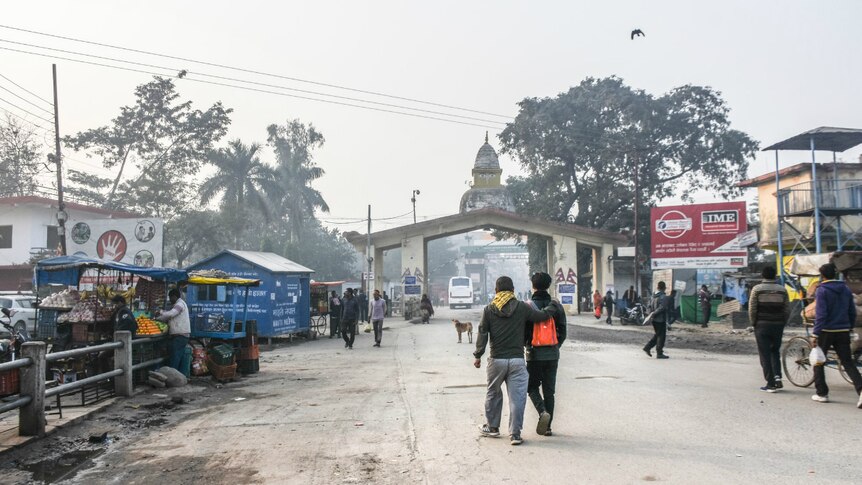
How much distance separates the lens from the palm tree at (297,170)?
5728 centimetres

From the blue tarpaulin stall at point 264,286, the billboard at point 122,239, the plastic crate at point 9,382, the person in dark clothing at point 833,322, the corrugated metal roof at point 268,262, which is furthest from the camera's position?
the billboard at point 122,239

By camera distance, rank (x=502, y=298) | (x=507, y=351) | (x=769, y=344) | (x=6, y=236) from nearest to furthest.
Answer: (x=507, y=351), (x=502, y=298), (x=769, y=344), (x=6, y=236)

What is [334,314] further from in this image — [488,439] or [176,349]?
[488,439]

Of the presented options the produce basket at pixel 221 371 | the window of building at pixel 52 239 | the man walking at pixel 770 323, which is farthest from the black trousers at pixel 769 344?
the window of building at pixel 52 239

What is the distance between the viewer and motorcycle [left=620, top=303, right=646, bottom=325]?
29938 millimetres

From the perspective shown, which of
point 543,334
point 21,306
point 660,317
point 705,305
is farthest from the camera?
point 705,305

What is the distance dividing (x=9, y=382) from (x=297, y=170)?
171ft

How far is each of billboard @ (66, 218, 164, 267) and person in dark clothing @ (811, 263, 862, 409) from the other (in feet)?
71.0

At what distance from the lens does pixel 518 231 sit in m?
41.0

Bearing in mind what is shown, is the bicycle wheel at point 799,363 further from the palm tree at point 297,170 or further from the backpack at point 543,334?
the palm tree at point 297,170

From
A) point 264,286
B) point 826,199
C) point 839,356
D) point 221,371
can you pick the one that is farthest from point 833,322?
point 826,199

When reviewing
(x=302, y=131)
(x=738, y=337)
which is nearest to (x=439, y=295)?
(x=302, y=131)

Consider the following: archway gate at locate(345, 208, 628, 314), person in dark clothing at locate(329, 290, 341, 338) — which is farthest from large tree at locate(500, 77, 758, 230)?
person in dark clothing at locate(329, 290, 341, 338)

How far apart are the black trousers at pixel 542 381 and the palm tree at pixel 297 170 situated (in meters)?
49.2
